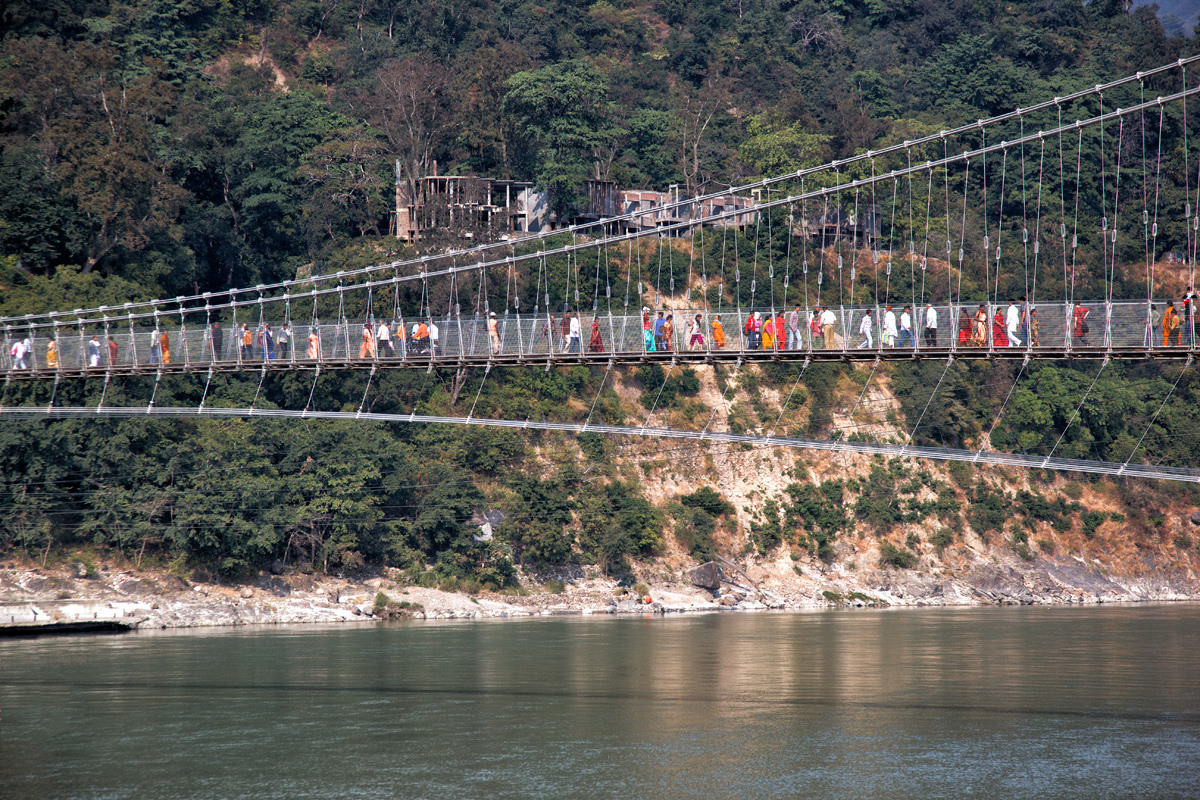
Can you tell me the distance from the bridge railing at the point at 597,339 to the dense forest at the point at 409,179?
542 cm

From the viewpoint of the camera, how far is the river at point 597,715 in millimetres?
19797

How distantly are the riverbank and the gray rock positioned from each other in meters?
0.05

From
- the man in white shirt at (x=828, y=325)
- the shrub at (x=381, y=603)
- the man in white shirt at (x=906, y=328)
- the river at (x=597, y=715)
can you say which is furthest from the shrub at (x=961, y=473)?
the man in white shirt at (x=828, y=325)

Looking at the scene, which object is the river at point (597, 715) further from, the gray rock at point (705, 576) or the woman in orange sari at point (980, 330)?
the gray rock at point (705, 576)

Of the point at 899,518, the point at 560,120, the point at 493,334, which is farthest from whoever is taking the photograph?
the point at 560,120

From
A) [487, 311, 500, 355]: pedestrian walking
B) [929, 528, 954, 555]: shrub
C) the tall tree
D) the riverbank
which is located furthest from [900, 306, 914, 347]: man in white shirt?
the tall tree

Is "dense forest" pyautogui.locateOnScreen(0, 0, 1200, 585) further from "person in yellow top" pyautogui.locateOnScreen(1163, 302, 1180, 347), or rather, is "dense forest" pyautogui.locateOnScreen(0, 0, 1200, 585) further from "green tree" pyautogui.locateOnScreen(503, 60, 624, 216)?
"person in yellow top" pyautogui.locateOnScreen(1163, 302, 1180, 347)

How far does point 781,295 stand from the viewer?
53.3 metres

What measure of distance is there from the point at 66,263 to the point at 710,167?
31147 mm

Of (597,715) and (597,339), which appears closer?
(597,715)

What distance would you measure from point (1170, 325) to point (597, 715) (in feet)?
40.4

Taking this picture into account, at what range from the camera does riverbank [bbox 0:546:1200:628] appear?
1484 inches

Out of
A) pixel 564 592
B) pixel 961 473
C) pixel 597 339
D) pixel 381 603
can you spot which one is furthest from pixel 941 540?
pixel 597 339

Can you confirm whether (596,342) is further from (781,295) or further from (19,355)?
(781,295)
